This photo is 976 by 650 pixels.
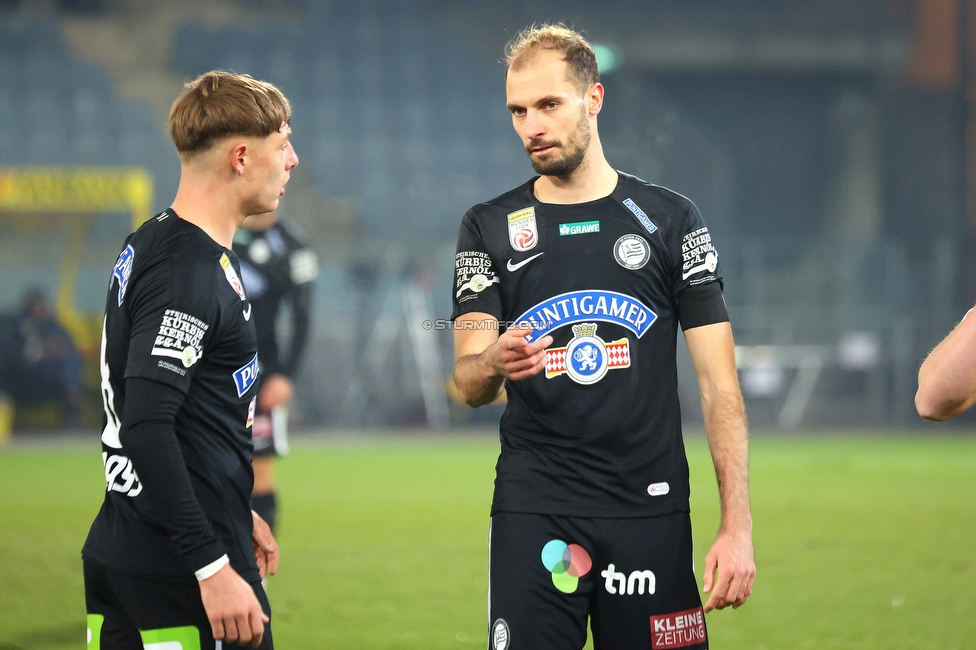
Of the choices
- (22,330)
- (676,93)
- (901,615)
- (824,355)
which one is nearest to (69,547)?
(901,615)

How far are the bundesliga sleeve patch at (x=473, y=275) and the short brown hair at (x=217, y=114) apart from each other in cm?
76

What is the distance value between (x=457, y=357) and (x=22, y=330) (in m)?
16.5

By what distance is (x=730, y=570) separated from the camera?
298cm

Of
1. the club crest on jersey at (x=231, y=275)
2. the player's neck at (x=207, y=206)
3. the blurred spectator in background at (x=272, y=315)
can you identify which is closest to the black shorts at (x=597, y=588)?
the club crest on jersey at (x=231, y=275)

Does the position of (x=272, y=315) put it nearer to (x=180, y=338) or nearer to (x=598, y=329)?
(x=598, y=329)

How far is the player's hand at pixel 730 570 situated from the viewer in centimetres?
298

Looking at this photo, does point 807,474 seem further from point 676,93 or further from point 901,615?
point 676,93

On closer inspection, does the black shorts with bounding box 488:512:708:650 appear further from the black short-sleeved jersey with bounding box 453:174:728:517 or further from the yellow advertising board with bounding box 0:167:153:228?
the yellow advertising board with bounding box 0:167:153:228

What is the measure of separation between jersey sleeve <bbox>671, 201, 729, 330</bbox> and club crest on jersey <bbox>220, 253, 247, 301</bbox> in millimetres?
1238

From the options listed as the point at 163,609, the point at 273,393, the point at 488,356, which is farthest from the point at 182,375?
the point at 273,393

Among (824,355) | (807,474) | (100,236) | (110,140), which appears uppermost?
(110,140)

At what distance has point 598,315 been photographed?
3162 mm

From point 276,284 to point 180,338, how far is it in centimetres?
380

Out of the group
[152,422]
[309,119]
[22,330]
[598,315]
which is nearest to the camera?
[152,422]
